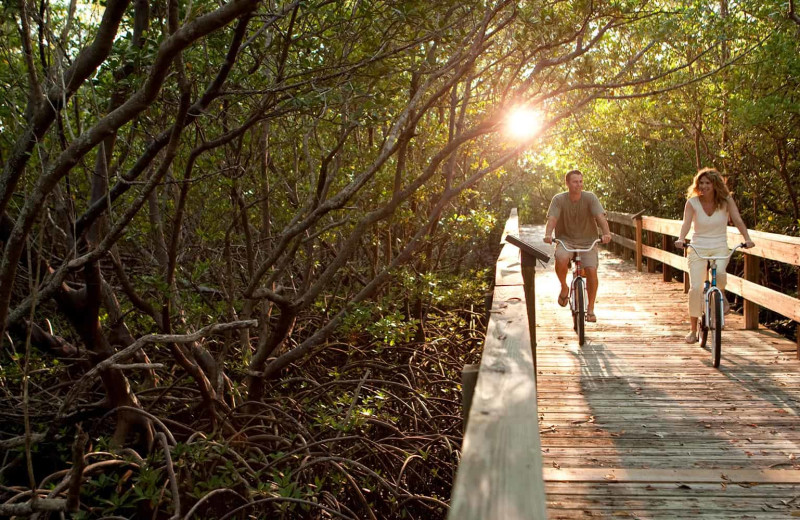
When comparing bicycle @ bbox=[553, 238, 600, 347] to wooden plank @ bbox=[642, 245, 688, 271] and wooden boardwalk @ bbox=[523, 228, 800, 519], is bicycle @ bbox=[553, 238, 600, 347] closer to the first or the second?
wooden boardwalk @ bbox=[523, 228, 800, 519]

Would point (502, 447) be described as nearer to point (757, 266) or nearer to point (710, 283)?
point (710, 283)

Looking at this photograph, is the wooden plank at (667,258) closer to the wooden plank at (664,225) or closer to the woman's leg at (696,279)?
the wooden plank at (664,225)

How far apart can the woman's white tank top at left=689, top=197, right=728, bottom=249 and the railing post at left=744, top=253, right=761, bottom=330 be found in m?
1.26

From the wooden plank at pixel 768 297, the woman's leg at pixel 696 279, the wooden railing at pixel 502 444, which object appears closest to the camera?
the wooden railing at pixel 502 444

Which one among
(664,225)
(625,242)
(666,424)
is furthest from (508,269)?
(625,242)

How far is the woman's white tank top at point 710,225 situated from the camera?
6.67 m

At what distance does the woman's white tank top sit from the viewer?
667 cm

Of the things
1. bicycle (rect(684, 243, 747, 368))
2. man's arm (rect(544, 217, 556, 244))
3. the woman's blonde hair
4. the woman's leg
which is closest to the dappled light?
man's arm (rect(544, 217, 556, 244))

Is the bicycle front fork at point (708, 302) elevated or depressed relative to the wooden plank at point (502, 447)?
depressed

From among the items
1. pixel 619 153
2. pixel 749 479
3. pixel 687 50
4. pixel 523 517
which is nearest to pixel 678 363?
pixel 749 479

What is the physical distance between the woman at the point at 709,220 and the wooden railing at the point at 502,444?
4.43 meters

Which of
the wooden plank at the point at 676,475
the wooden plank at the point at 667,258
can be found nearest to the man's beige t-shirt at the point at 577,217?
the wooden plank at the point at 667,258

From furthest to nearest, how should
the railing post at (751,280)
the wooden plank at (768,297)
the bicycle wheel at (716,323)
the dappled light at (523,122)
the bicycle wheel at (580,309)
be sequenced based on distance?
the dappled light at (523,122), the railing post at (751,280), the bicycle wheel at (580,309), the wooden plank at (768,297), the bicycle wheel at (716,323)

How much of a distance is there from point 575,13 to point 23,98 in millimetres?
5503
